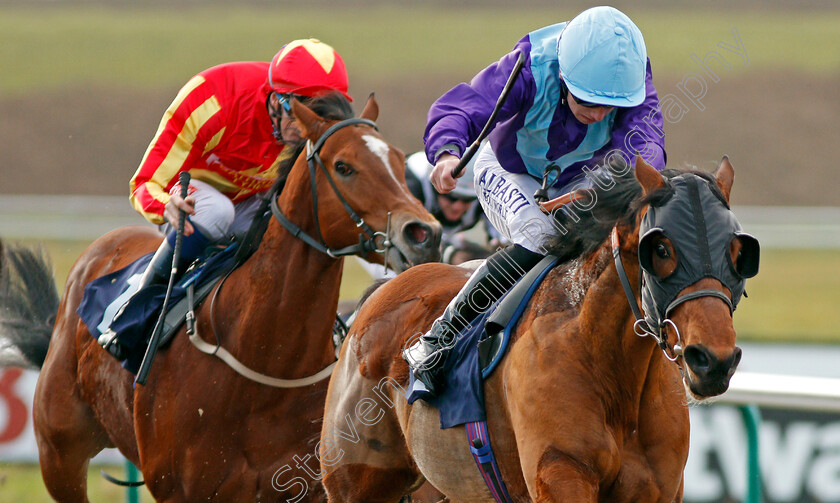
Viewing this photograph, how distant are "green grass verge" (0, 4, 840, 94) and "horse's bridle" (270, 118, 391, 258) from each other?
22.5 m

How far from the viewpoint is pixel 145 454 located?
400cm

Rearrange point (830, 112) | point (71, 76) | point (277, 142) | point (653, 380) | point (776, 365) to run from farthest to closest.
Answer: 1. point (71, 76)
2. point (830, 112)
3. point (776, 365)
4. point (277, 142)
5. point (653, 380)

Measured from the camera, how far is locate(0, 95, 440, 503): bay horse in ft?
12.5

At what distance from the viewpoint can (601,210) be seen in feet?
9.15

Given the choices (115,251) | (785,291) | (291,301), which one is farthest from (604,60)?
(785,291)

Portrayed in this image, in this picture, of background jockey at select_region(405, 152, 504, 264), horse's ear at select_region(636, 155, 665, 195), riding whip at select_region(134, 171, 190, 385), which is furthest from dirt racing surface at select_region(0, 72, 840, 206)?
horse's ear at select_region(636, 155, 665, 195)

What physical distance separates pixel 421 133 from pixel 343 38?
788 cm

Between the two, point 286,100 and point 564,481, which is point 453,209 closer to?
point 286,100

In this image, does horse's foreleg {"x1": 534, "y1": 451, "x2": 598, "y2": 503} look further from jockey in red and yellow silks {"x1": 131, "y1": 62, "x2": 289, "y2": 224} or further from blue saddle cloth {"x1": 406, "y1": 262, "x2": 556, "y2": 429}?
jockey in red and yellow silks {"x1": 131, "y1": 62, "x2": 289, "y2": 224}

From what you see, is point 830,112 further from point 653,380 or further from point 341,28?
point 653,380

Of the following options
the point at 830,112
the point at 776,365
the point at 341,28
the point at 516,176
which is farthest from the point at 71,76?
the point at 516,176

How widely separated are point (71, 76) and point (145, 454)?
2454 centimetres

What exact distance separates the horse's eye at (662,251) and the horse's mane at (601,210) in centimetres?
11

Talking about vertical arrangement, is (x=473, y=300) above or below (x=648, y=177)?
below
